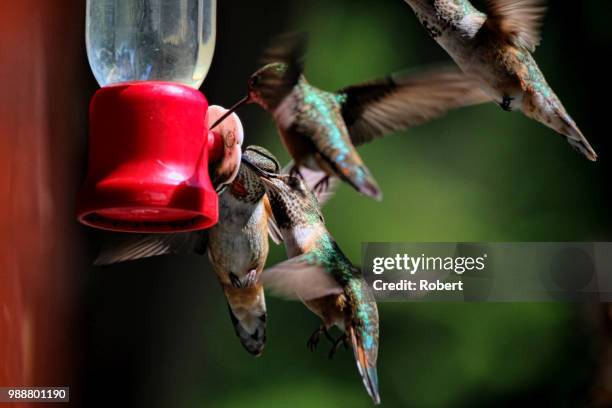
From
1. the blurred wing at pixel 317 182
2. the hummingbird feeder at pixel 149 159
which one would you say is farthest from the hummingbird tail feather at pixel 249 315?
the hummingbird feeder at pixel 149 159

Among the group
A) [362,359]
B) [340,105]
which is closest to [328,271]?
[362,359]

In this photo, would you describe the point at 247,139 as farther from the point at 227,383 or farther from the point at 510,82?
the point at 510,82

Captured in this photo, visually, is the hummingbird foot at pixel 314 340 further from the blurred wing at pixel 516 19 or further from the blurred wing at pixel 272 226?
the blurred wing at pixel 516 19

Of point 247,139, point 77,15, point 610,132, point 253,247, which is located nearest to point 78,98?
point 77,15

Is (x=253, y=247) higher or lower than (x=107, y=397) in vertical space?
higher

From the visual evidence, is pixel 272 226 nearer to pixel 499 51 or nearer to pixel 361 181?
pixel 499 51

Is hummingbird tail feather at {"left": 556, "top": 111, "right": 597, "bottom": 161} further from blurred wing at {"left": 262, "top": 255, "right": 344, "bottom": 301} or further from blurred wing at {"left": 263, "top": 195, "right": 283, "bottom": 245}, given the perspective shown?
blurred wing at {"left": 263, "top": 195, "right": 283, "bottom": 245}
